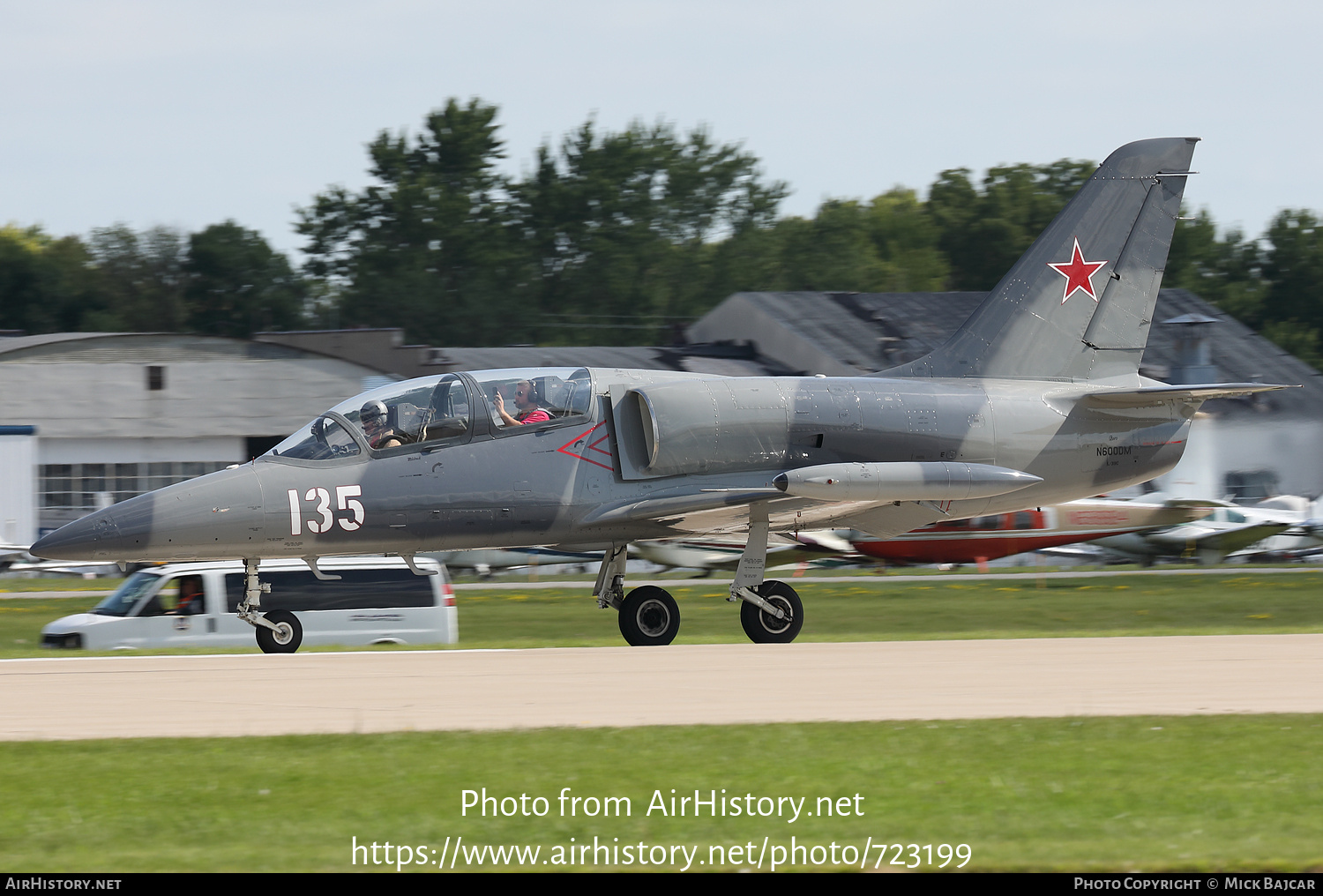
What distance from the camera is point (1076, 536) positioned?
36031 millimetres

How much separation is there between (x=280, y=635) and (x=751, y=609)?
16.4 feet

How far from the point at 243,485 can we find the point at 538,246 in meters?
75.0

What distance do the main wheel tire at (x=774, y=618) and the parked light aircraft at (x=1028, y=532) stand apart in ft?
66.9

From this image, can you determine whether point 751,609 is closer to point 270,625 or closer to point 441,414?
point 441,414

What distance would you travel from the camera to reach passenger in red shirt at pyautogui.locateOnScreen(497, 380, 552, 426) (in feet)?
48.8

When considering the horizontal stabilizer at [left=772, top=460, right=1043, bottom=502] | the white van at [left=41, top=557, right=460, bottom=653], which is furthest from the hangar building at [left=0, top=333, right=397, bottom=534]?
the horizontal stabilizer at [left=772, top=460, right=1043, bottom=502]

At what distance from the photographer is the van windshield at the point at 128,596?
19.2 m

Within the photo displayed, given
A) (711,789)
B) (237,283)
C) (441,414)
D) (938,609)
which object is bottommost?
(938,609)

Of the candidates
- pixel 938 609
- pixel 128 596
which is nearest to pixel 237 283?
pixel 938 609

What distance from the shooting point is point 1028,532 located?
118ft

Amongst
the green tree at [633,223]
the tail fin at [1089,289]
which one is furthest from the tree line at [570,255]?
the tail fin at [1089,289]

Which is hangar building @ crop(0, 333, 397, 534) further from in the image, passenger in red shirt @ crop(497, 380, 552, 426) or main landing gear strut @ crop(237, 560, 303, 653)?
passenger in red shirt @ crop(497, 380, 552, 426)

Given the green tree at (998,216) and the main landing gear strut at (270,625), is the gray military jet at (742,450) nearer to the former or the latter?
the main landing gear strut at (270,625)

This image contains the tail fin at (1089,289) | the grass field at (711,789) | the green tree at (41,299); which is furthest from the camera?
the green tree at (41,299)
